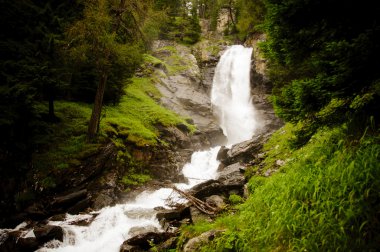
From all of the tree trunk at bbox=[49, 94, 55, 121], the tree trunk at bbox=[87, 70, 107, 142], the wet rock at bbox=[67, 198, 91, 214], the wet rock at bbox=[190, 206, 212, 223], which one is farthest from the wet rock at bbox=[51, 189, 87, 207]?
the wet rock at bbox=[190, 206, 212, 223]

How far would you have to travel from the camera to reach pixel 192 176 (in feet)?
52.4

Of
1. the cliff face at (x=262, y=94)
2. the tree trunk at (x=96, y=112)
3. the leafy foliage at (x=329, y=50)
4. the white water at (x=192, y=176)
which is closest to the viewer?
the leafy foliage at (x=329, y=50)

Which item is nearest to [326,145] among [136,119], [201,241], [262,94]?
[201,241]

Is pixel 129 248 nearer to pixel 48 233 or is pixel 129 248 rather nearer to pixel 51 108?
pixel 48 233

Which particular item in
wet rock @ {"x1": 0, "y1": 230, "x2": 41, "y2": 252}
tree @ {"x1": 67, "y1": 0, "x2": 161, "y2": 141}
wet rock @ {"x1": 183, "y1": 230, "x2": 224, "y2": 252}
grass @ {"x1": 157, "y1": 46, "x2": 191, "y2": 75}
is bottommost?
wet rock @ {"x1": 0, "y1": 230, "x2": 41, "y2": 252}

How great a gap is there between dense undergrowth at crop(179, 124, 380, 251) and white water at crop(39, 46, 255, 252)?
4.45 metres

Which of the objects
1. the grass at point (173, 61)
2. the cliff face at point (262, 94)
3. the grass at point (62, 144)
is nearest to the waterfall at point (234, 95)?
the cliff face at point (262, 94)

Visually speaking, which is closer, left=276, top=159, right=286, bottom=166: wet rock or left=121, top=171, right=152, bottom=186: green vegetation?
left=276, top=159, right=286, bottom=166: wet rock

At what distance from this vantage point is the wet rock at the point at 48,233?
7.63 m

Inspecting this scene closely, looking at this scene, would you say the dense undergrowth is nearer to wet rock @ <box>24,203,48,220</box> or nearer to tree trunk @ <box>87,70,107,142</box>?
wet rock @ <box>24,203,48,220</box>

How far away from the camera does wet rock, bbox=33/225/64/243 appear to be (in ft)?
25.0

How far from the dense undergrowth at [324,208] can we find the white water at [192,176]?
14.6 ft

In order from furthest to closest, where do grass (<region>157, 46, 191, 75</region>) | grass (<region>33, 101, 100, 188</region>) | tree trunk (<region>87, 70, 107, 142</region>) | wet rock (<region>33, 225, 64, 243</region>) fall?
grass (<region>157, 46, 191, 75</region>) < tree trunk (<region>87, 70, 107, 142</region>) < grass (<region>33, 101, 100, 188</region>) < wet rock (<region>33, 225, 64, 243</region>)

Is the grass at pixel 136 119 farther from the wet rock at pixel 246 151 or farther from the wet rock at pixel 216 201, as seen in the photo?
the wet rock at pixel 216 201
